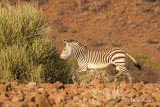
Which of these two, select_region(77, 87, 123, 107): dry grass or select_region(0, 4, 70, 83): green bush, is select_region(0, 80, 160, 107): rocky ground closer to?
select_region(77, 87, 123, 107): dry grass

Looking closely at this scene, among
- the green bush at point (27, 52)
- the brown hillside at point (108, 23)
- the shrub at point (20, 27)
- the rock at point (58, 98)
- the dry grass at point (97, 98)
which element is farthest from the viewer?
the brown hillside at point (108, 23)

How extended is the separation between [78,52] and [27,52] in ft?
12.4

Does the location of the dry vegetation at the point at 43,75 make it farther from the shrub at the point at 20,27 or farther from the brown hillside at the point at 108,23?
the brown hillside at the point at 108,23

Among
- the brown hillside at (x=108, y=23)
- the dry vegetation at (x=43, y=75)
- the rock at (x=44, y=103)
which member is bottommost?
the rock at (x=44, y=103)

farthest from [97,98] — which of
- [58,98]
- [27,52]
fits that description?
[27,52]

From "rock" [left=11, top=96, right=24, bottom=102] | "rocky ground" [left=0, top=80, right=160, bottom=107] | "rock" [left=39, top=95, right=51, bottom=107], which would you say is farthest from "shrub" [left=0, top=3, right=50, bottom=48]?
"rock" [left=39, top=95, right=51, bottom=107]

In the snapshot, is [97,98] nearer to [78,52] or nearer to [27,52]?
[27,52]

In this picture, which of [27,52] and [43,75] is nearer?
[43,75]

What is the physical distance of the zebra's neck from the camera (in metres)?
10.4

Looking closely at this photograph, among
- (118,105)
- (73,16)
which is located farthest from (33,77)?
(73,16)

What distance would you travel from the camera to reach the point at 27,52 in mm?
7031

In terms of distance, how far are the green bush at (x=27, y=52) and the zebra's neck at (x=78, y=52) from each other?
79.6 inches

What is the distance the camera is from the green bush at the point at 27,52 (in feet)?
22.3

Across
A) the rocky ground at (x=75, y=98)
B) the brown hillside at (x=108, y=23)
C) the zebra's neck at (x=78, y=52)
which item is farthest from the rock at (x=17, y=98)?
the brown hillside at (x=108, y=23)
